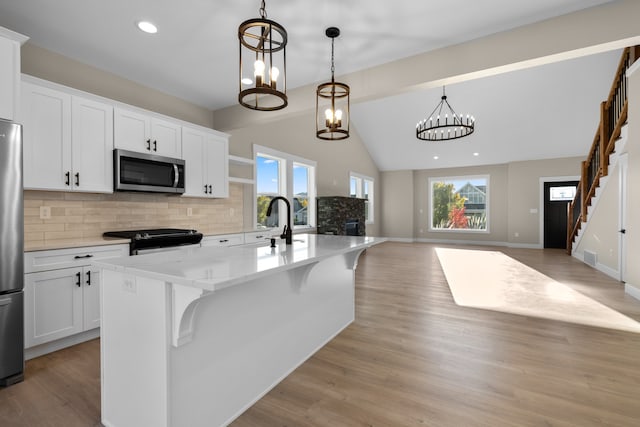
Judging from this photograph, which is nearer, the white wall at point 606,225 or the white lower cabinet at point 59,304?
the white lower cabinet at point 59,304

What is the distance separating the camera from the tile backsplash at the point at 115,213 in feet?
9.63

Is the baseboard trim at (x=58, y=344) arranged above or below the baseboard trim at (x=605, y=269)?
below

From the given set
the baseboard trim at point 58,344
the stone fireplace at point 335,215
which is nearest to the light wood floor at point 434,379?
the baseboard trim at point 58,344

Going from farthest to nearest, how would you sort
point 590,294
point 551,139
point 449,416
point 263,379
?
point 551,139 < point 590,294 < point 263,379 < point 449,416

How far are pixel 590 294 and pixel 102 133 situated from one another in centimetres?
625

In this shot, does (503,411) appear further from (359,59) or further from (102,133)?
(102,133)

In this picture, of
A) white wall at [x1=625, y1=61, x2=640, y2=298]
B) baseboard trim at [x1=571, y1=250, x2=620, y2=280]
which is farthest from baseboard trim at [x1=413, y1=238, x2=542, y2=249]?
white wall at [x1=625, y1=61, x2=640, y2=298]

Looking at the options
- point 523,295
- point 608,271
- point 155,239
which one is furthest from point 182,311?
point 608,271

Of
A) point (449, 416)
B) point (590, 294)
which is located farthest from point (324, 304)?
point (590, 294)

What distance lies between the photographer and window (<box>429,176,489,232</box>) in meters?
10.4

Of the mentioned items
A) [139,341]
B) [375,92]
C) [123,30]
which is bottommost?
[139,341]

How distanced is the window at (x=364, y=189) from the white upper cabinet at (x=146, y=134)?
230 inches

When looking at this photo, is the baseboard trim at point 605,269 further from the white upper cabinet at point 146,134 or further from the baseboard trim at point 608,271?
the white upper cabinet at point 146,134

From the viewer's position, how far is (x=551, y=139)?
825cm
